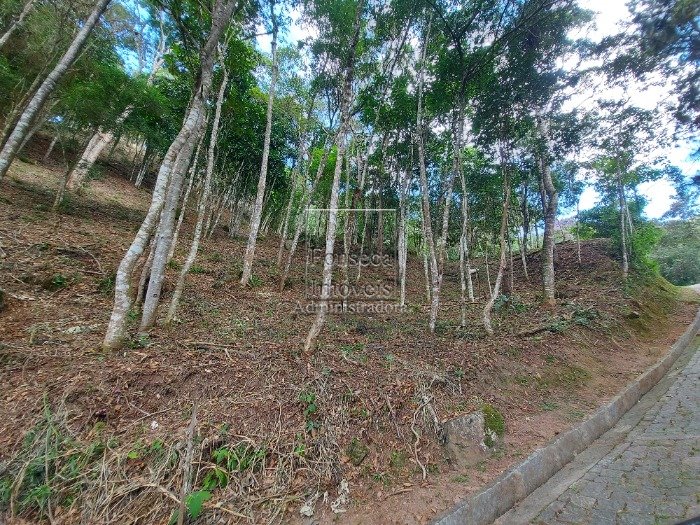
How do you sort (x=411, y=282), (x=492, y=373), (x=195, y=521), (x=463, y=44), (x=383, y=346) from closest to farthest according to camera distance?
(x=195, y=521) → (x=492, y=373) → (x=383, y=346) → (x=463, y=44) → (x=411, y=282)

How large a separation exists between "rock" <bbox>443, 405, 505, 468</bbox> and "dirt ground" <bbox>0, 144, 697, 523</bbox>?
126 mm

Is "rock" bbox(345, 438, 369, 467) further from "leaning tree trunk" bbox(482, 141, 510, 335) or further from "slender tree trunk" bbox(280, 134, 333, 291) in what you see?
"slender tree trunk" bbox(280, 134, 333, 291)

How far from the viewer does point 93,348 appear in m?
4.04

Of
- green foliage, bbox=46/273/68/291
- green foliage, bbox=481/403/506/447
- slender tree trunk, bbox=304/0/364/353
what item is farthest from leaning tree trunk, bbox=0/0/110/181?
green foliage, bbox=481/403/506/447

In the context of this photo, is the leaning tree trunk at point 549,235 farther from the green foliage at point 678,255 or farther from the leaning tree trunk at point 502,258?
the green foliage at point 678,255

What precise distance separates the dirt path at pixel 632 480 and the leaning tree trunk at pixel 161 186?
534 cm

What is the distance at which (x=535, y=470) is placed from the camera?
11.2 feet

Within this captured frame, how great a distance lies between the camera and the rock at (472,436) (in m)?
3.53

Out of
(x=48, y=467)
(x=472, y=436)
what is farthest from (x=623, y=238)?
(x=48, y=467)

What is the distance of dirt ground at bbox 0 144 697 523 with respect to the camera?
270cm

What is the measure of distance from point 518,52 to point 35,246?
12.9m

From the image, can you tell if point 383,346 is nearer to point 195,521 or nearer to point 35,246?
point 195,521

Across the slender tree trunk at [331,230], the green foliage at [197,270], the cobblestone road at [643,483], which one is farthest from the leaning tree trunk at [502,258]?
the green foliage at [197,270]

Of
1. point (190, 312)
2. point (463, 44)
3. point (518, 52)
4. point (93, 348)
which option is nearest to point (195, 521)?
point (93, 348)
